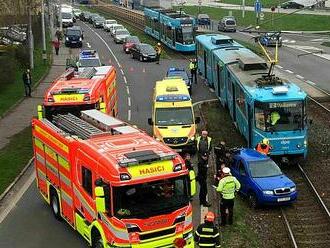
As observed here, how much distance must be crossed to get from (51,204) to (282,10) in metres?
84.2

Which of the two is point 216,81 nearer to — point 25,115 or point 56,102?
point 25,115

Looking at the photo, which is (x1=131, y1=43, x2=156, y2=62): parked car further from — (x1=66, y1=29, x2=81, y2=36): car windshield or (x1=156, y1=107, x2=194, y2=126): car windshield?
(x1=156, y1=107, x2=194, y2=126): car windshield

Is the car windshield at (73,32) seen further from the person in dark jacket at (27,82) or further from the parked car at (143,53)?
the person in dark jacket at (27,82)

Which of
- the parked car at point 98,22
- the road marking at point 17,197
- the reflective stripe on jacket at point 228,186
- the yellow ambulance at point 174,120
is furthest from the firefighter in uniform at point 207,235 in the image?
the parked car at point 98,22

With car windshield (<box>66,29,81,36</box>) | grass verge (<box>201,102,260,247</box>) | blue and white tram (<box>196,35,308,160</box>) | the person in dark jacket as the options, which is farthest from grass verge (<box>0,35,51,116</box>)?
blue and white tram (<box>196,35,308,160</box>)

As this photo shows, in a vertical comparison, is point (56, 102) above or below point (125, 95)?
above

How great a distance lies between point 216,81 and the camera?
35375 millimetres

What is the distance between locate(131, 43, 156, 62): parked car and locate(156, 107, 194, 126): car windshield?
25.5 metres

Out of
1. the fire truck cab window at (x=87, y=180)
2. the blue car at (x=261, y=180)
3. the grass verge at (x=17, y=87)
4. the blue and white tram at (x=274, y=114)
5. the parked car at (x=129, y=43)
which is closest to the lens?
the fire truck cab window at (x=87, y=180)

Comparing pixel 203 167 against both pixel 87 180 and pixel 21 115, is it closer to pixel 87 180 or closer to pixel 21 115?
pixel 87 180

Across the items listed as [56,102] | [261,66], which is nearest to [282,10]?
[261,66]

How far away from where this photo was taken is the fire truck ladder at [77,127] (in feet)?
53.4

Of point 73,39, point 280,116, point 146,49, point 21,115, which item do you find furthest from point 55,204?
point 73,39

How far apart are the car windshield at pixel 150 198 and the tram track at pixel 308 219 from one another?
4552mm
